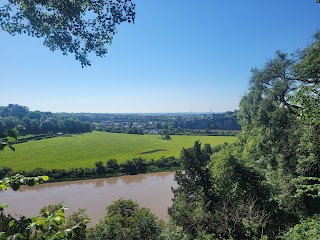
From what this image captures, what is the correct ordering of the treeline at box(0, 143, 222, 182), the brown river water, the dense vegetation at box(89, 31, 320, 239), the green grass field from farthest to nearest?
the green grass field, the treeline at box(0, 143, 222, 182), the brown river water, the dense vegetation at box(89, 31, 320, 239)

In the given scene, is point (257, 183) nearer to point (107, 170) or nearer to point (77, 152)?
point (107, 170)

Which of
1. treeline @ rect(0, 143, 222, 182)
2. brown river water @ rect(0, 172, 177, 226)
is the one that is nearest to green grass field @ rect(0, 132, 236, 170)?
treeline @ rect(0, 143, 222, 182)

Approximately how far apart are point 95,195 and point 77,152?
26880 mm

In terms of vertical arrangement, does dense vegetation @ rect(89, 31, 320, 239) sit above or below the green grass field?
above

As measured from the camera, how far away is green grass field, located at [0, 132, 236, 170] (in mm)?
48312

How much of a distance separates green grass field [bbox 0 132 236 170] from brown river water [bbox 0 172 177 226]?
8105 mm

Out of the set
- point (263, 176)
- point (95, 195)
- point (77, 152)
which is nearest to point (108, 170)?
point (95, 195)

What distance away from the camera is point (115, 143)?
7269 cm

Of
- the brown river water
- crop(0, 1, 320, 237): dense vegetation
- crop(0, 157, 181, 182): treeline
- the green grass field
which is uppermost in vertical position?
crop(0, 1, 320, 237): dense vegetation

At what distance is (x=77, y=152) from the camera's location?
59.1 m

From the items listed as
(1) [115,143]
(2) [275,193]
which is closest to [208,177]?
(2) [275,193]

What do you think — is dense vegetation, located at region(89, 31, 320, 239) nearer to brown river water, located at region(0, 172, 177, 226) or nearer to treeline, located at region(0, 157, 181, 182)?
brown river water, located at region(0, 172, 177, 226)

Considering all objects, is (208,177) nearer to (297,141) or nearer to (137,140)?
(297,141)

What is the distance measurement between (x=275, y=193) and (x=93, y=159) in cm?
4262
